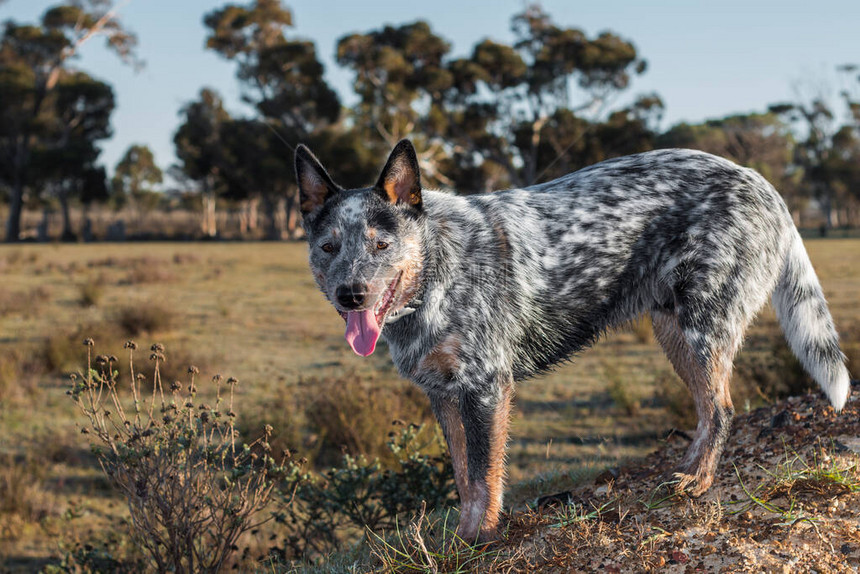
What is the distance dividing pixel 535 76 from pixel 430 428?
33.6 metres

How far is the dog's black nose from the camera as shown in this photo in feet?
10.7

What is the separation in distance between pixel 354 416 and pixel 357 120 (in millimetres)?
45504

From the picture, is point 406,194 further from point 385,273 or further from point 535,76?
point 535,76

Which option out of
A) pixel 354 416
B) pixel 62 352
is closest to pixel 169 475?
pixel 354 416

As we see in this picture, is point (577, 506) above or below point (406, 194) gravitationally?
below

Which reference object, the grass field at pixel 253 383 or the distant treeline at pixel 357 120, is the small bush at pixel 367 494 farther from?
the distant treeline at pixel 357 120

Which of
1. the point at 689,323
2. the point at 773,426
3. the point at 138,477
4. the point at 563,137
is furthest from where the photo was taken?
the point at 563,137

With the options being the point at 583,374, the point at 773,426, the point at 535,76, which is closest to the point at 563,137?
the point at 535,76

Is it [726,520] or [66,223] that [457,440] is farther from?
[66,223]

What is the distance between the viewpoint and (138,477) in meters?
4.31

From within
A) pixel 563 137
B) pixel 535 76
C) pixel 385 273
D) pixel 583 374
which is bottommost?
pixel 583 374

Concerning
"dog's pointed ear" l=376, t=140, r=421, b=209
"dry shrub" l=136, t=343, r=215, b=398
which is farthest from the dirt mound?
"dry shrub" l=136, t=343, r=215, b=398

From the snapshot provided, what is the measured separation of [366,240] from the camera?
3.46m

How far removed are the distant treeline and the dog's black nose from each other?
27747 mm
